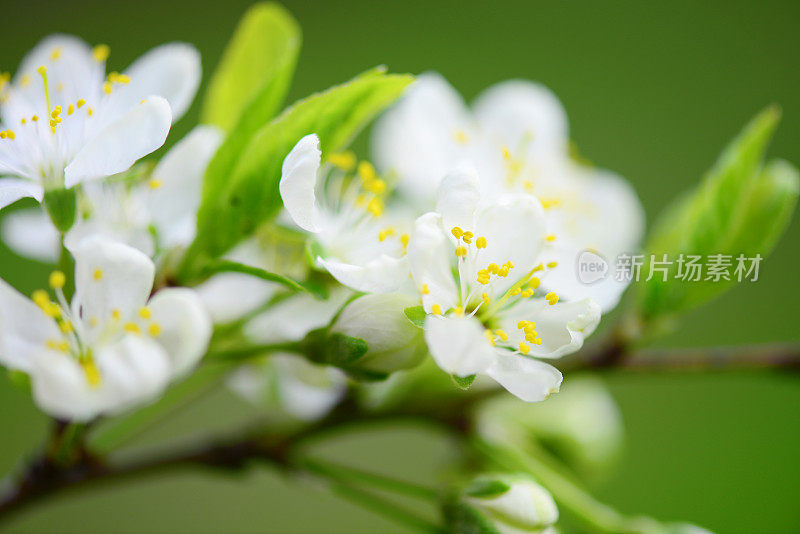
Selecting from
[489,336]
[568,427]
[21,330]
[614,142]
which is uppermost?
[614,142]

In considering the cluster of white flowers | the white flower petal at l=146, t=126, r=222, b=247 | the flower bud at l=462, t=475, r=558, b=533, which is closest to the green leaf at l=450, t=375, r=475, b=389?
the cluster of white flowers

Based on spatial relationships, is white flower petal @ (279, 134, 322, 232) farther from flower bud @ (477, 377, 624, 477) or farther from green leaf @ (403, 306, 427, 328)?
flower bud @ (477, 377, 624, 477)

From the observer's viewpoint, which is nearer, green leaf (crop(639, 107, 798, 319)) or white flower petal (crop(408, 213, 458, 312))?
white flower petal (crop(408, 213, 458, 312))

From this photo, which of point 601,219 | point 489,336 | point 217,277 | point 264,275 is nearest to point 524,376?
point 489,336

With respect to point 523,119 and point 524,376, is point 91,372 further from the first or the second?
point 523,119

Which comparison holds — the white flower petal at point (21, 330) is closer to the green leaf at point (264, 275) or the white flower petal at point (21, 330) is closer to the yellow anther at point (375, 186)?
the green leaf at point (264, 275)

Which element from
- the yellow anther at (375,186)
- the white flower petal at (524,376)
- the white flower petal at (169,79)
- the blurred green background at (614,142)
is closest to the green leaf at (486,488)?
the white flower petal at (524,376)
